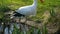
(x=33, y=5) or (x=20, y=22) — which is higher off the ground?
(x=33, y=5)

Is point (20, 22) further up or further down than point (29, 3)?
further down

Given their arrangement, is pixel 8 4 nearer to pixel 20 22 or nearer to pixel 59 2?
pixel 20 22

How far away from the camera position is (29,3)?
283cm

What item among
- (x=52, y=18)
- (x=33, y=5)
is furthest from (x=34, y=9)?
(x=52, y=18)

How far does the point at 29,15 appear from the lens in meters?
2.73

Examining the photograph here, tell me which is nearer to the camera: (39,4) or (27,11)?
(27,11)

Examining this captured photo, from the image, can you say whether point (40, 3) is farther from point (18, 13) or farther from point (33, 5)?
point (18, 13)

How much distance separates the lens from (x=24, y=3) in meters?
2.83

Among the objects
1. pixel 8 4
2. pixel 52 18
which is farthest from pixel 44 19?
pixel 8 4

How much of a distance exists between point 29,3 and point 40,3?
12cm

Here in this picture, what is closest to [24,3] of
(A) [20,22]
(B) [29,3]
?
(B) [29,3]

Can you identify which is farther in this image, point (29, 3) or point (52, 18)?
point (29, 3)

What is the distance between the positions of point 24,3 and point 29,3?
54mm

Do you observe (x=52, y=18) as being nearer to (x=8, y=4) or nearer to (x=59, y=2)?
(x=59, y=2)
